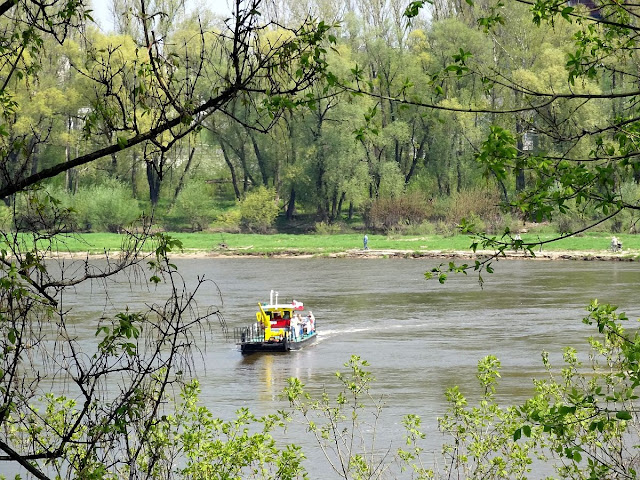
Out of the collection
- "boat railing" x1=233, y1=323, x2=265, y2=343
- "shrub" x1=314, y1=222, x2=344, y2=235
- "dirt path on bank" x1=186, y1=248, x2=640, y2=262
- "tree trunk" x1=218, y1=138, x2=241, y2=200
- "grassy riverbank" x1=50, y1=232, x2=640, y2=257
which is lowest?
"boat railing" x1=233, y1=323, x2=265, y2=343

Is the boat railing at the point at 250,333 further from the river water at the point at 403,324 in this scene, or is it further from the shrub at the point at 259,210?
the shrub at the point at 259,210

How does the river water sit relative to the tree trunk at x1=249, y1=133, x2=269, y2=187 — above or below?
below

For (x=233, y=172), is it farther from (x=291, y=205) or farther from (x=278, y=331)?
(x=278, y=331)

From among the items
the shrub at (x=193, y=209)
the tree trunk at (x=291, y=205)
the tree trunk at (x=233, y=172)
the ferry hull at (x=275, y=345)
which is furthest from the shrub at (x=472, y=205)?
the ferry hull at (x=275, y=345)

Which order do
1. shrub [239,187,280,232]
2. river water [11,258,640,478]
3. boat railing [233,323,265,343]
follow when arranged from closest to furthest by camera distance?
river water [11,258,640,478], boat railing [233,323,265,343], shrub [239,187,280,232]

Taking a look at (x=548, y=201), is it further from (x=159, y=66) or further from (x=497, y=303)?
(x=497, y=303)

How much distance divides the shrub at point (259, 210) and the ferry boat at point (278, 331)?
→ 45.9 m

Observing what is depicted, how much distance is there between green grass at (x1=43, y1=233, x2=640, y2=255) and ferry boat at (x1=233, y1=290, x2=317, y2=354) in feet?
110

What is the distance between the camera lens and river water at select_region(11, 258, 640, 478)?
2406 centimetres

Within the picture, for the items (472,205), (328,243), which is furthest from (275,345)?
(472,205)

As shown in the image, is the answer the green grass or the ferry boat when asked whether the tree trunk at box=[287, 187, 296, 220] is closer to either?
the green grass

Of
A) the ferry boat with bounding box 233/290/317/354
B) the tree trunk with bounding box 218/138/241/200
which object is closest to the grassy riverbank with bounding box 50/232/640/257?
the tree trunk with bounding box 218/138/241/200

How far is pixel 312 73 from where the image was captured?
6023 mm

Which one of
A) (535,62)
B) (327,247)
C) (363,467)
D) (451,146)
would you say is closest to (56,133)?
(327,247)
